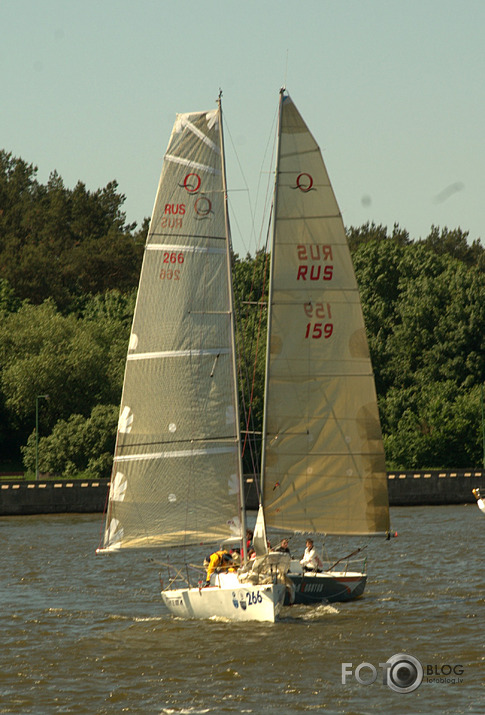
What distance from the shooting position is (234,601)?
2811 centimetres

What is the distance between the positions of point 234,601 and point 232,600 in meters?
0.06

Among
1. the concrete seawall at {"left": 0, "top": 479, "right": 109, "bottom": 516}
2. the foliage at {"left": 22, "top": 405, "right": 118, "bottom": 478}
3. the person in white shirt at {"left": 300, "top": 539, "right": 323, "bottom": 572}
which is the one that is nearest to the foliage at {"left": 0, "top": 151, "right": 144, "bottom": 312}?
the foliage at {"left": 22, "top": 405, "right": 118, "bottom": 478}

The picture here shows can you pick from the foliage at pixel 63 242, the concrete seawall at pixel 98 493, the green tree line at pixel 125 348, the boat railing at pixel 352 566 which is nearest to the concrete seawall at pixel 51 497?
the concrete seawall at pixel 98 493

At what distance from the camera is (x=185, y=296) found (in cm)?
2948

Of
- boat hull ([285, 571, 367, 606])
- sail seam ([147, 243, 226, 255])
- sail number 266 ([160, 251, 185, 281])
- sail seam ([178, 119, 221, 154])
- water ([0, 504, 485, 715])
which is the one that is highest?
sail seam ([178, 119, 221, 154])

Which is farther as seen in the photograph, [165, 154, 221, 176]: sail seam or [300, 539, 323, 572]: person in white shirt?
[300, 539, 323, 572]: person in white shirt

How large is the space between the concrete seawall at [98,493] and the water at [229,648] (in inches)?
1201

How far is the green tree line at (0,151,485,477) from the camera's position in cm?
Result: 8462

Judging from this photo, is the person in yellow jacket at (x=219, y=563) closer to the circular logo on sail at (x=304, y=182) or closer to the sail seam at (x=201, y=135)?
the circular logo on sail at (x=304, y=182)

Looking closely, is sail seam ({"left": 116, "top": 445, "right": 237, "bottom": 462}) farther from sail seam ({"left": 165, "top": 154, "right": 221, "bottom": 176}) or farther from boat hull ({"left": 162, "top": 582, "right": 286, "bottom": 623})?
sail seam ({"left": 165, "top": 154, "right": 221, "bottom": 176})

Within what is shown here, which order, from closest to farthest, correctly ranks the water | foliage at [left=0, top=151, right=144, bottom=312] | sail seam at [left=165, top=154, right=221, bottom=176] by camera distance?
the water → sail seam at [left=165, top=154, right=221, bottom=176] → foliage at [left=0, top=151, right=144, bottom=312]

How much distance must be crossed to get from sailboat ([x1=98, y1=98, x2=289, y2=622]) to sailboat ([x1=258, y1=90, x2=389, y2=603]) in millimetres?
1623

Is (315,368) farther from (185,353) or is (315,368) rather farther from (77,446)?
(77,446)

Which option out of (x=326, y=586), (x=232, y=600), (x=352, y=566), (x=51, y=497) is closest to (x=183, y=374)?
(x=232, y=600)
